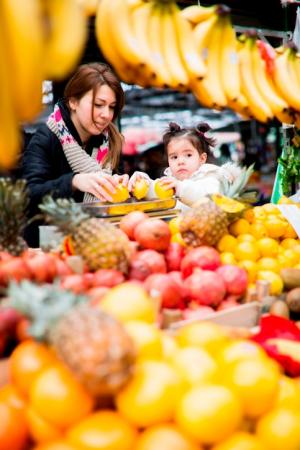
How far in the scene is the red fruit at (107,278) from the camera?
6.01 ft

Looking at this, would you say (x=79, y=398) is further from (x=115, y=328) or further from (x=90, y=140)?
(x=90, y=140)

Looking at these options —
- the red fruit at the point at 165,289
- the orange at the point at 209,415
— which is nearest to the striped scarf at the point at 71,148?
the red fruit at the point at 165,289

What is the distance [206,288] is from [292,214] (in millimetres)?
976

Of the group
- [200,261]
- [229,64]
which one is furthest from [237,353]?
[229,64]

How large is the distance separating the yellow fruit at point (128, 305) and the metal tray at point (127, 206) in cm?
100

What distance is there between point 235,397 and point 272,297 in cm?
89

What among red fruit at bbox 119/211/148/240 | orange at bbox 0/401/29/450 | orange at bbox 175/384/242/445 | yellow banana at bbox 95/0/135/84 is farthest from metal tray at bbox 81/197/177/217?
orange at bbox 175/384/242/445

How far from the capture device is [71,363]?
3.88ft

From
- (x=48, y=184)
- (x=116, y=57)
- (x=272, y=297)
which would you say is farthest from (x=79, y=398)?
(x=48, y=184)

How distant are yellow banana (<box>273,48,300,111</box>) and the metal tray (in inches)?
33.3

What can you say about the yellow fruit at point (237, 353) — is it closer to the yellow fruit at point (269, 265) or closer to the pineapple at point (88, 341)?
the pineapple at point (88, 341)

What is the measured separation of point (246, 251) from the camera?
91.6 inches

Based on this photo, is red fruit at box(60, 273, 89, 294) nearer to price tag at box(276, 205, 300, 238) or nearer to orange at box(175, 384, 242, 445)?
orange at box(175, 384, 242, 445)

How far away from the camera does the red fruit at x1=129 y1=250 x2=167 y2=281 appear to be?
1.98m
